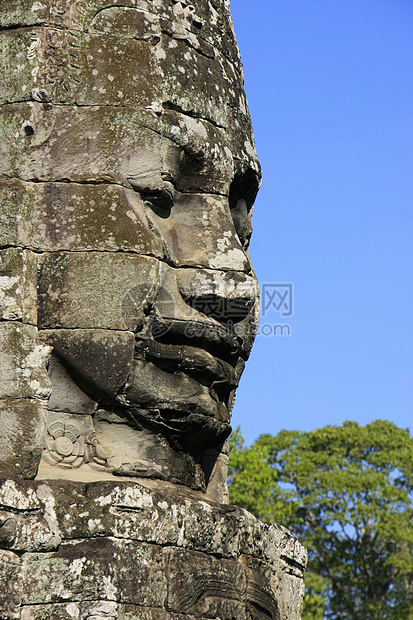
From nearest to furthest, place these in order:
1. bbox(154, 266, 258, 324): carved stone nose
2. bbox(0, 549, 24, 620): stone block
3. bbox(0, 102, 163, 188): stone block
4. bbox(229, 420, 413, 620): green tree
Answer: bbox(0, 549, 24, 620): stone block → bbox(0, 102, 163, 188): stone block → bbox(154, 266, 258, 324): carved stone nose → bbox(229, 420, 413, 620): green tree

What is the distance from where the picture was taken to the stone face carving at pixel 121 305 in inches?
211

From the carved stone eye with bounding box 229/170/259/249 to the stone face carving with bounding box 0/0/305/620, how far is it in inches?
16.6

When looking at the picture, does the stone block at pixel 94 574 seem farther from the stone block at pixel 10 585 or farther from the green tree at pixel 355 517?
the green tree at pixel 355 517

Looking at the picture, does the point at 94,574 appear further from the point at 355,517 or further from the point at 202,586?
the point at 355,517

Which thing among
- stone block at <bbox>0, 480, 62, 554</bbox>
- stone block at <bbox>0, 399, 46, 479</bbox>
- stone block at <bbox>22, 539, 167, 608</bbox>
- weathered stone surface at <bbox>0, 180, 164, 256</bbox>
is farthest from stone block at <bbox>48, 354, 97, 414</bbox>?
stone block at <bbox>22, 539, 167, 608</bbox>

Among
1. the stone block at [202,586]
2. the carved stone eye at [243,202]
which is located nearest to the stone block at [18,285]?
the stone block at [202,586]

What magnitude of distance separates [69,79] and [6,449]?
2248mm

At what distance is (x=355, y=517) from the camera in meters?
30.0

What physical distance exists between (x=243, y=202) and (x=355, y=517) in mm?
24518

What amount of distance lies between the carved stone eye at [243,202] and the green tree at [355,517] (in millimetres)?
22645

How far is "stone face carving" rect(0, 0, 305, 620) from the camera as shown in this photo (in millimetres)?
5348

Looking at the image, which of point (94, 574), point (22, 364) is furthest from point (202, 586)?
point (22, 364)

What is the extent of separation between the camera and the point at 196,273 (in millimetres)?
6078

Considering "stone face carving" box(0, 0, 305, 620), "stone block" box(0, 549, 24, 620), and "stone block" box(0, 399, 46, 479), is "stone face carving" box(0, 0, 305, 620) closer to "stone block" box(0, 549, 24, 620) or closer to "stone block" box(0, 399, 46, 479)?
"stone block" box(0, 399, 46, 479)
